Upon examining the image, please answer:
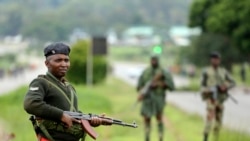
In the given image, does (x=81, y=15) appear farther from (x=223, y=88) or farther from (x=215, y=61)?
(x=215, y=61)

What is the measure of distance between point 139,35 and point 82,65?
3973 inches

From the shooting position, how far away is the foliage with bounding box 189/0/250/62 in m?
47.2

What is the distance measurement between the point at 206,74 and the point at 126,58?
4447 inches

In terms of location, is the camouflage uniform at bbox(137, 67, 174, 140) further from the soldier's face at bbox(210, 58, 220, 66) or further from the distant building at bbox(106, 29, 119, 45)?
the distant building at bbox(106, 29, 119, 45)

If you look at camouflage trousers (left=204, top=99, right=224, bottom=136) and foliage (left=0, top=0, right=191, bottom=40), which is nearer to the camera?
camouflage trousers (left=204, top=99, right=224, bottom=136)

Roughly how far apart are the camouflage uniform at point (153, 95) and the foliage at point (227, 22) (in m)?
29.6

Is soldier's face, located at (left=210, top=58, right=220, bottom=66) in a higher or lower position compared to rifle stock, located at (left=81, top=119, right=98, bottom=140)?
higher

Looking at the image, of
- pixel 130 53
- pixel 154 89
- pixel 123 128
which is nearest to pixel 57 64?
pixel 154 89

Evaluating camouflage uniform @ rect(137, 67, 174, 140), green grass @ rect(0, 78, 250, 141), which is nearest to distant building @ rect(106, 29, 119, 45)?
green grass @ rect(0, 78, 250, 141)

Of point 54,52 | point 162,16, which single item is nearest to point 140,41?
point 162,16

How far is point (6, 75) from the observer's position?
77125 mm

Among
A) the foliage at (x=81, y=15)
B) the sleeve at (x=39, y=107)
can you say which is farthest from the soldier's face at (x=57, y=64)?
the foliage at (x=81, y=15)

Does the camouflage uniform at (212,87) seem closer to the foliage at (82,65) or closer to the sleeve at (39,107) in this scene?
the sleeve at (39,107)

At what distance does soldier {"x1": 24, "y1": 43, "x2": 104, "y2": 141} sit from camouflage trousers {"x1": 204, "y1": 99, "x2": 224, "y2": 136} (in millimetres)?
8189
